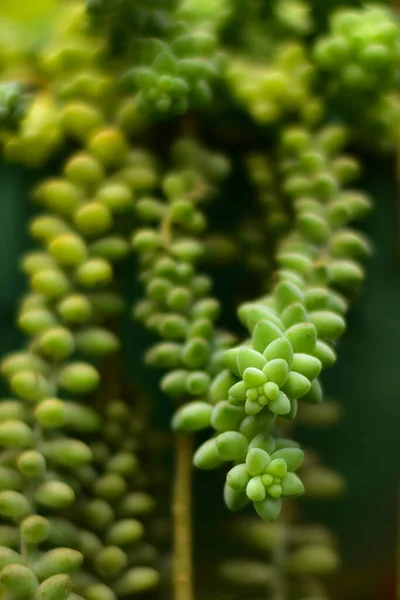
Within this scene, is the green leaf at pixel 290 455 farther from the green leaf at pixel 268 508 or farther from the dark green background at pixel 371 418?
the dark green background at pixel 371 418

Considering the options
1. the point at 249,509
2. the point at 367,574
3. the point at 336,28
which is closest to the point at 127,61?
the point at 336,28

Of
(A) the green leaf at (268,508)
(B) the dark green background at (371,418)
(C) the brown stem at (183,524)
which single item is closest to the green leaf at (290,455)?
(A) the green leaf at (268,508)

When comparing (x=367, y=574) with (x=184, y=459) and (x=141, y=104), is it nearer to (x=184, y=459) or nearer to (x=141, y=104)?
(x=184, y=459)

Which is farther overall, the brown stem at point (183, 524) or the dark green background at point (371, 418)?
the dark green background at point (371, 418)

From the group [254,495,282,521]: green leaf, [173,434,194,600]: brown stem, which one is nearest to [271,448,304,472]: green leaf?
[254,495,282,521]: green leaf

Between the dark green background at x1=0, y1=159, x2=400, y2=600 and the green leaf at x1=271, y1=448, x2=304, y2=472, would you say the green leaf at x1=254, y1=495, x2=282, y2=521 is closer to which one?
the green leaf at x1=271, y1=448, x2=304, y2=472
